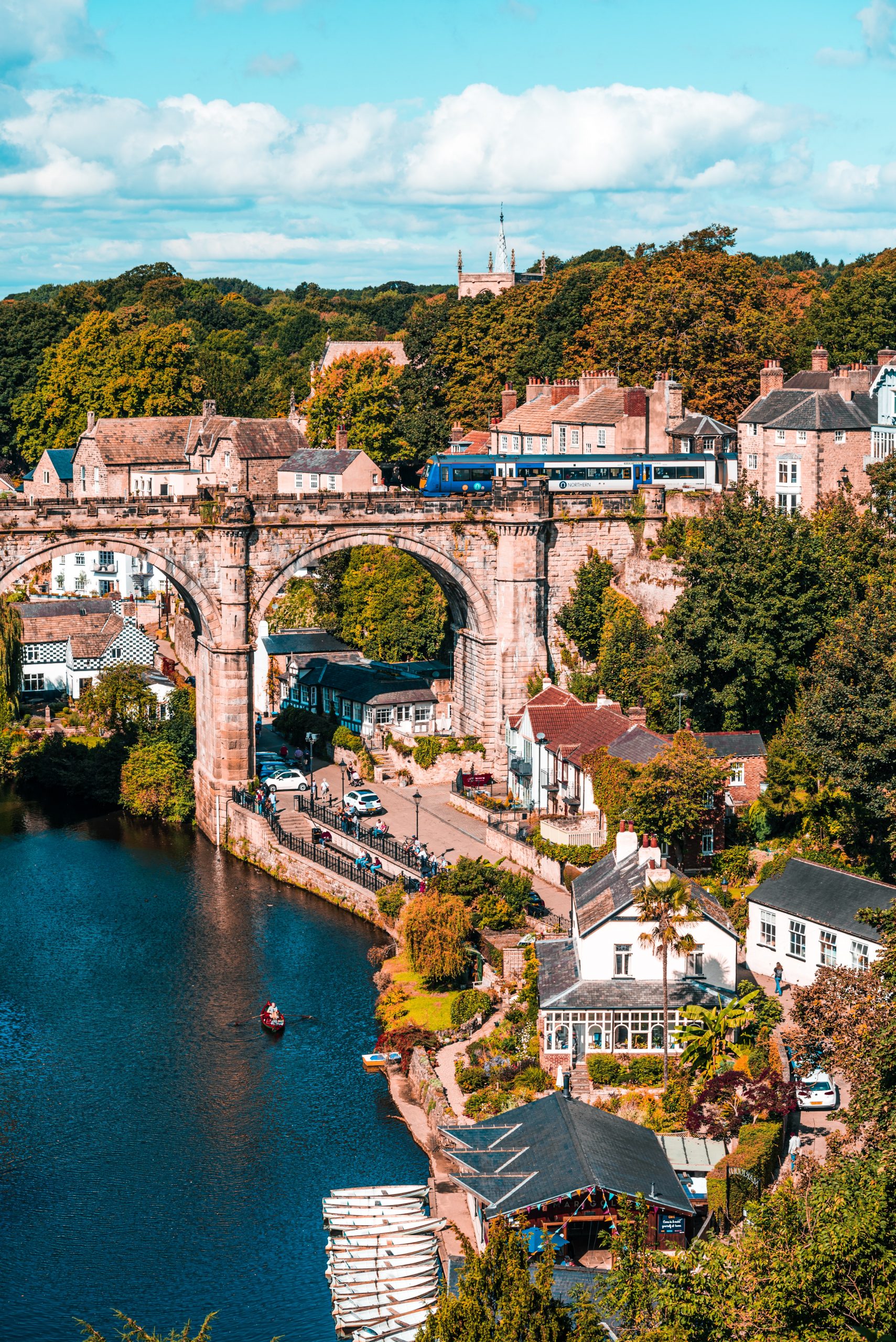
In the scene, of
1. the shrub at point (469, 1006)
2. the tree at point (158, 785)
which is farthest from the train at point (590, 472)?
the shrub at point (469, 1006)

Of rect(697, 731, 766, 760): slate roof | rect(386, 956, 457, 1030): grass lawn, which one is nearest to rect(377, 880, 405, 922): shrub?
rect(386, 956, 457, 1030): grass lawn

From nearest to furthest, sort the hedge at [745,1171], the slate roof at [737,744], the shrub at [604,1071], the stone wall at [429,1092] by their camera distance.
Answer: the hedge at [745,1171]
the stone wall at [429,1092]
the shrub at [604,1071]
the slate roof at [737,744]

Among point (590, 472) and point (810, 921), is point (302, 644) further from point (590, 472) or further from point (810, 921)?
point (810, 921)

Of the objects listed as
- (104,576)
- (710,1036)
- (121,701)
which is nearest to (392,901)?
(710,1036)

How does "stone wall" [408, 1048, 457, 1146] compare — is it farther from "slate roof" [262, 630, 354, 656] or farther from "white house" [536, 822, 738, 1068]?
"slate roof" [262, 630, 354, 656]

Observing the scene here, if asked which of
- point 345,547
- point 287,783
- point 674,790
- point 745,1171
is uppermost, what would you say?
point 345,547

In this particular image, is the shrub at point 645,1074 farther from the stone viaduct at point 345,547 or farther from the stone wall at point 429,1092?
the stone viaduct at point 345,547

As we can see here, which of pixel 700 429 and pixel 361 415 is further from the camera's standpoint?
pixel 361 415
